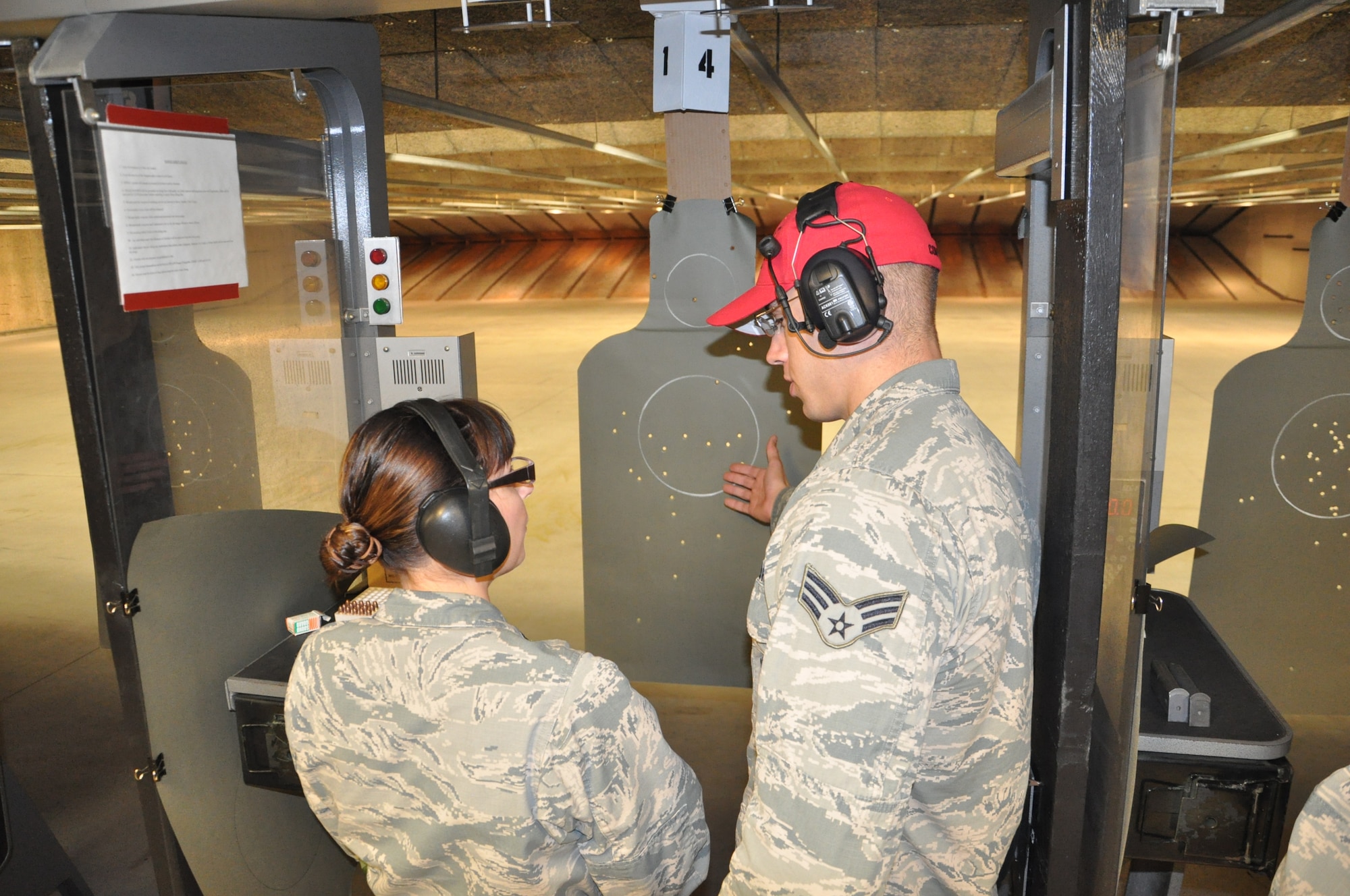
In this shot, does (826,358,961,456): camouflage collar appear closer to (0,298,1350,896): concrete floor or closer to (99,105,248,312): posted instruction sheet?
(99,105,248,312): posted instruction sheet

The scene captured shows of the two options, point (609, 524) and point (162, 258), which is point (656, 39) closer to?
point (162, 258)

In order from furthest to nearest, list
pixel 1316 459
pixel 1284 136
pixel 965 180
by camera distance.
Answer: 1. pixel 965 180
2. pixel 1284 136
3. pixel 1316 459

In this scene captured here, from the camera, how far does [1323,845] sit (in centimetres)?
84

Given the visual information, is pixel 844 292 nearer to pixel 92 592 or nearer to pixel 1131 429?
pixel 1131 429

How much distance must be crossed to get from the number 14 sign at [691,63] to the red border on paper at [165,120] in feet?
2.96

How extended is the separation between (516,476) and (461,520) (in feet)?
0.45

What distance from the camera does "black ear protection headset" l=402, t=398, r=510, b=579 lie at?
1.09m

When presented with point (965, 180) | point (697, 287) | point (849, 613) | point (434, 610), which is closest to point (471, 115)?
point (697, 287)

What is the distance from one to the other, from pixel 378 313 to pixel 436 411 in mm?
1220

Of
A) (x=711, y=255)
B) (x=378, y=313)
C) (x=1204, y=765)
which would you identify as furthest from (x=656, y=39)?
(x=1204, y=765)

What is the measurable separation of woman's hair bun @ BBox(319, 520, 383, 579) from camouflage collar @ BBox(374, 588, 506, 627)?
2.3 inches

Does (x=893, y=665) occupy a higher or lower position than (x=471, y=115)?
lower

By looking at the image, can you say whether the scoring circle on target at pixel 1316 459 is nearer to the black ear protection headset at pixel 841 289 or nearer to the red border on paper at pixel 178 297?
the black ear protection headset at pixel 841 289

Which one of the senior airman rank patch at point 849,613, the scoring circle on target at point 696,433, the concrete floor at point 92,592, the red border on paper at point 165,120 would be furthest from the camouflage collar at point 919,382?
the concrete floor at point 92,592
